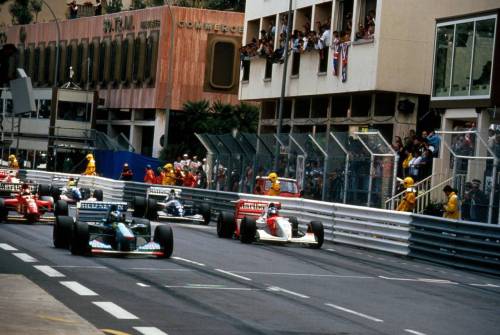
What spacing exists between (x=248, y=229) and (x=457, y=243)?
4209mm

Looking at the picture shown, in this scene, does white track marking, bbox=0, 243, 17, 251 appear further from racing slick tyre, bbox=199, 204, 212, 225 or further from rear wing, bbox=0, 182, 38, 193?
racing slick tyre, bbox=199, 204, 212, 225

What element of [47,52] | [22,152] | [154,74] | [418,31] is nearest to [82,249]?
[418,31]

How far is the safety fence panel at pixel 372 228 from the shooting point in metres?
25.7

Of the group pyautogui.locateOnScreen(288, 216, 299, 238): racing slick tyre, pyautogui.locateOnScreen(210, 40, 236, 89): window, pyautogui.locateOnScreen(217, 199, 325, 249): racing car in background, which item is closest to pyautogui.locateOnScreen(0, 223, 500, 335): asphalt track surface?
pyautogui.locateOnScreen(217, 199, 325, 249): racing car in background

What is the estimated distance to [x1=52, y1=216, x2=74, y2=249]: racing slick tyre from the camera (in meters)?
20.5

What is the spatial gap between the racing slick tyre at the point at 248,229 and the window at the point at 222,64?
166 ft

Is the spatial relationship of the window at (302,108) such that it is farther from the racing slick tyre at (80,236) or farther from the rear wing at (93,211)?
the racing slick tyre at (80,236)

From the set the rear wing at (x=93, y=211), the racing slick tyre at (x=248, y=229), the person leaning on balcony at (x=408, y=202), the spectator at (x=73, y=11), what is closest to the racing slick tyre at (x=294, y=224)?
the racing slick tyre at (x=248, y=229)

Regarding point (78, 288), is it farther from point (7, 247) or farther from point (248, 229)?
point (248, 229)

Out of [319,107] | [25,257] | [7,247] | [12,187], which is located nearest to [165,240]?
[25,257]

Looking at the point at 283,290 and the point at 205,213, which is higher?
the point at 205,213

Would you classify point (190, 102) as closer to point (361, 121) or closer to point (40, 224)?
point (361, 121)

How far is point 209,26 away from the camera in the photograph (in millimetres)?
75438

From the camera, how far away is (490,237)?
2266 centimetres
